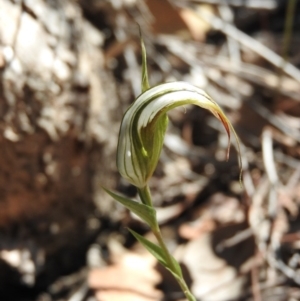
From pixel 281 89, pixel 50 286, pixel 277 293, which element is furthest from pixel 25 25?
pixel 281 89

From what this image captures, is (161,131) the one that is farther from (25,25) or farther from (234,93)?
(234,93)

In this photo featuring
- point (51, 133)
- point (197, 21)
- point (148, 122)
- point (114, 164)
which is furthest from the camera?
point (197, 21)

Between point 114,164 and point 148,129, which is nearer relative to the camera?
point 148,129

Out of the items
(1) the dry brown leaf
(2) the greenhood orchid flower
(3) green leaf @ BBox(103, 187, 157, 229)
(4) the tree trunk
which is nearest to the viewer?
(2) the greenhood orchid flower

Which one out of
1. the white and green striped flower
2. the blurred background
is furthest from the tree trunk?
the white and green striped flower

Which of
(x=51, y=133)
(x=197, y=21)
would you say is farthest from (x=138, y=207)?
(x=197, y=21)

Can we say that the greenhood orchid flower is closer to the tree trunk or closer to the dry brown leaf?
the tree trunk

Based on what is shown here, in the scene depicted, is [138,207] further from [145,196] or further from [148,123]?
[148,123]
